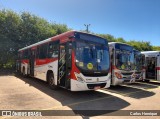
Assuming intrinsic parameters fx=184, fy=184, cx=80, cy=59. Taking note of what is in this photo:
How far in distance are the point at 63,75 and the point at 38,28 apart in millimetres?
21741

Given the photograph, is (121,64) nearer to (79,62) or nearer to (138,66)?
(138,66)

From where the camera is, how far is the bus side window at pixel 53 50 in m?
10.7

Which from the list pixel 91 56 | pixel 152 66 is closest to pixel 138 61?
pixel 152 66

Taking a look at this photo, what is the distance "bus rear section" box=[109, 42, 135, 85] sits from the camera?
458 inches

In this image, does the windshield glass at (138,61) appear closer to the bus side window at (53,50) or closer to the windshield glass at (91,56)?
the windshield glass at (91,56)

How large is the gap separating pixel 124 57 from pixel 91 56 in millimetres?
3895

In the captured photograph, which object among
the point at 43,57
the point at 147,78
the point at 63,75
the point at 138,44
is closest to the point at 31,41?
the point at 43,57

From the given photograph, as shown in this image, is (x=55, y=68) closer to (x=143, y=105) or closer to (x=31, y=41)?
(x=143, y=105)

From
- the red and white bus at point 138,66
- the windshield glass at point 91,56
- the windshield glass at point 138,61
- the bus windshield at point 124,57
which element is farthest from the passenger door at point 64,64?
the windshield glass at point 138,61

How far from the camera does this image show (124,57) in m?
12.2

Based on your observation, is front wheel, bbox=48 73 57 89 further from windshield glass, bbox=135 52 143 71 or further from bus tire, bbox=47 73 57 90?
windshield glass, bbox=135 52 143 71

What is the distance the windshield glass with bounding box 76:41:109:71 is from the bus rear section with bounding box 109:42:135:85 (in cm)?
204

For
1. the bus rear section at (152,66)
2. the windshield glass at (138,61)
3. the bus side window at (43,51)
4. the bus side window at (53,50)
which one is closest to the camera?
the bus side window at (53,50)

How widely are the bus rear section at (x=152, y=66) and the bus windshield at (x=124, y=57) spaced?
400cm
